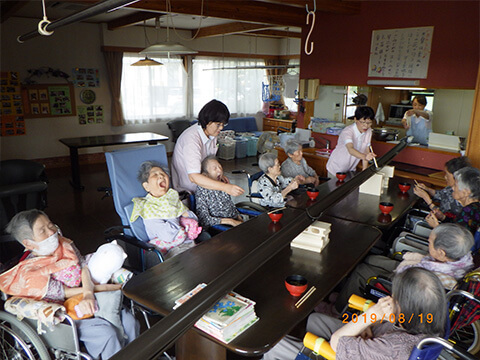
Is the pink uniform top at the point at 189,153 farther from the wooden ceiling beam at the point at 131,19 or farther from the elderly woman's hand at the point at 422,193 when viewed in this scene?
the wooden ceiling beam at the point at 131,19

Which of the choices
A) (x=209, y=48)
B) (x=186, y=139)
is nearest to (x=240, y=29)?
(x=209, y=48)

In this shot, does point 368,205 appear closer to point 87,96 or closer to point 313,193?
point 313,193

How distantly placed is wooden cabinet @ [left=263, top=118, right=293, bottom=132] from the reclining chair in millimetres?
7628

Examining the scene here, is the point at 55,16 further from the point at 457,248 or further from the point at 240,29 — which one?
the point at 457,248

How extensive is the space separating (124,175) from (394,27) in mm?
3737

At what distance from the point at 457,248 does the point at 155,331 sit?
1950mm

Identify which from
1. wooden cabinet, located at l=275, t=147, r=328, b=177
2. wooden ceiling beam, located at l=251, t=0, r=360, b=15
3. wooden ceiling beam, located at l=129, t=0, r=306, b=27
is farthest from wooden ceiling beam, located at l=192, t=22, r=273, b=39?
wooden cabinet, located at l=275, t=147, r=328, b=177

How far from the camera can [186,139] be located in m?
2.93

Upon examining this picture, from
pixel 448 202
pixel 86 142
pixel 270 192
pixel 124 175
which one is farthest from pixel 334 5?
pixel 86 142

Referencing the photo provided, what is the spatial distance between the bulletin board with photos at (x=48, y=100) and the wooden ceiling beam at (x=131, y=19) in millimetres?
1480

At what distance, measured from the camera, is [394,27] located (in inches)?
179

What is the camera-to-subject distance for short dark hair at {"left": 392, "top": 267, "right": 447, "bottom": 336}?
144 centimetres

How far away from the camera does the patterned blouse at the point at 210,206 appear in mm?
2979

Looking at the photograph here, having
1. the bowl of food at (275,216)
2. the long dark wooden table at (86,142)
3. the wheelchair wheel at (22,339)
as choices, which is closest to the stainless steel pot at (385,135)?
the bowl of food at (275,216)
